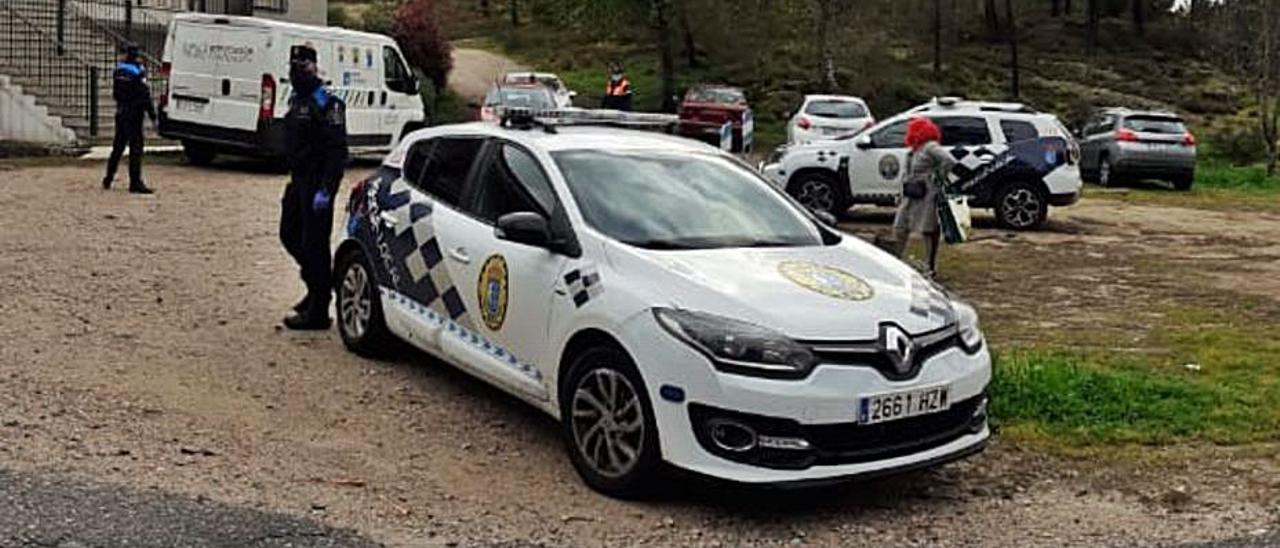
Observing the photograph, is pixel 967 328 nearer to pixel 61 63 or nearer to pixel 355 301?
pixel 355 301

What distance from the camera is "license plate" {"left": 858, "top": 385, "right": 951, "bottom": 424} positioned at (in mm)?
5559

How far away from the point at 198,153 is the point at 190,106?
1.10 metres

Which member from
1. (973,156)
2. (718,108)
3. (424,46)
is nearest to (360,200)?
(973,156)

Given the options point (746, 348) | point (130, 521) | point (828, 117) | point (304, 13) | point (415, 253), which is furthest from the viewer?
point (304, 13)

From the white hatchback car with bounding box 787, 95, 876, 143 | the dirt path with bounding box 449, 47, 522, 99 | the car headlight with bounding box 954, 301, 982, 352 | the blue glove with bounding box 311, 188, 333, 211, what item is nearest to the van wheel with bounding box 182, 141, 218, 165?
the white hatchback car with bounding box 787, 95, 876, 143

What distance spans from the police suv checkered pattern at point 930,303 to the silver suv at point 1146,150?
2106 centimetres

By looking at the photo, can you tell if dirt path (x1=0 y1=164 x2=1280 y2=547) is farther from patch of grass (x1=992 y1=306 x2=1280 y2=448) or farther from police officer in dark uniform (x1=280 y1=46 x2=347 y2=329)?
police officer in dark uniform (x1=280 y1=46 x2=347 y2=329)

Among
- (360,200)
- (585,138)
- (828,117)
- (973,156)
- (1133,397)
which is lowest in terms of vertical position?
(1133,397)

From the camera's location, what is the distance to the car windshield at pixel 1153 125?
2622 centimetres

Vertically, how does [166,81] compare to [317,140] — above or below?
above

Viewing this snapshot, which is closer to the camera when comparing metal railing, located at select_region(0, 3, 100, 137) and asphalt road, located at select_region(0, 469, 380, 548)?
asphalt road, located at select_region(0, 469, 380, 548)

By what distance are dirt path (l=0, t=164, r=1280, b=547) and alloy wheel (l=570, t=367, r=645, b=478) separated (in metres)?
0.18

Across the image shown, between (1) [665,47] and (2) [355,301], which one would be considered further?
(1) [665,47]

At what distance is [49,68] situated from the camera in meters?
23.2
